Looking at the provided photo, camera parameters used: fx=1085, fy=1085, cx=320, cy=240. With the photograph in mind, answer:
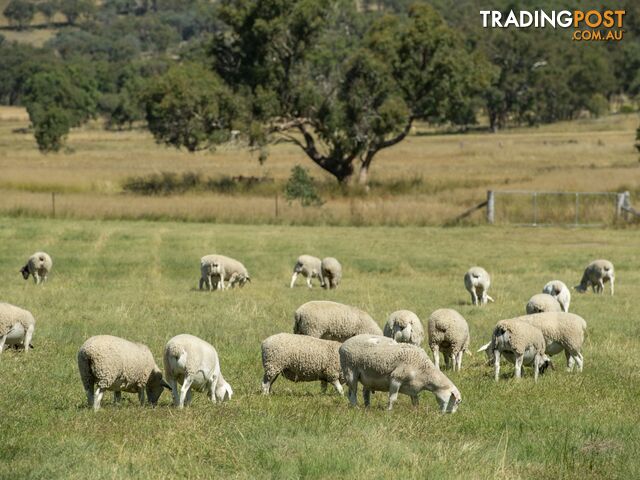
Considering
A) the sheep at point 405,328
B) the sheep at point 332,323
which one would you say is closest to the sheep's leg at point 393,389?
the sheep at point 405,328

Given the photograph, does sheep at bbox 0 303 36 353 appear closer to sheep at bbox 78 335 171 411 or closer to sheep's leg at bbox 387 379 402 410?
sheep at bbox 78 335 171 411

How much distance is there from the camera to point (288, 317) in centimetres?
2145

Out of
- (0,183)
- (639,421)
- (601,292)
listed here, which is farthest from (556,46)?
(639,421)

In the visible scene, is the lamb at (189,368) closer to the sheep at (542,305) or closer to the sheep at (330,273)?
the sheep at (542,305)

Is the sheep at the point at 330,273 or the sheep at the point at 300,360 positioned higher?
the sheep at the point at 300,360

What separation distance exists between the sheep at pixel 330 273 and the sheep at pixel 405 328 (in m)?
11.4

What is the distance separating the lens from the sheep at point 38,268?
27.8 meters

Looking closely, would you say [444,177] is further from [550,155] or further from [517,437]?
[517,437]

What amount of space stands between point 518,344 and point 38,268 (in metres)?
16.6

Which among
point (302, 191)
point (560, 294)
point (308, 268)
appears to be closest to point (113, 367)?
point (560, 294)

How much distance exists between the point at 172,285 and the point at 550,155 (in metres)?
60.3

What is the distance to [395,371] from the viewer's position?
12023 mm

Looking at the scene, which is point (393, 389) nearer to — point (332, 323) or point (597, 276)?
point (332, 323)

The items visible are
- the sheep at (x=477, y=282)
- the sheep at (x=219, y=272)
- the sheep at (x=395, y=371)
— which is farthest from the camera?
the sheep at (x=219, y=272)
